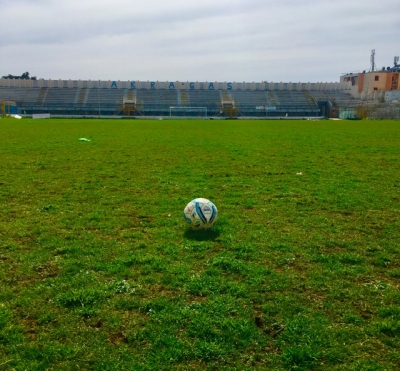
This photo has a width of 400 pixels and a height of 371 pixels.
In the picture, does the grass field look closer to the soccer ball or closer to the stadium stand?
the soccer ball

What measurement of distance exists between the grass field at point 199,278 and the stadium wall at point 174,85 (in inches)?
3933

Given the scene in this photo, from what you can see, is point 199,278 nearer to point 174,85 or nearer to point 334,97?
point 174,85

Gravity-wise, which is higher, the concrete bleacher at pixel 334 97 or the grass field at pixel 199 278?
the concrete bleacher at pixel 334 97

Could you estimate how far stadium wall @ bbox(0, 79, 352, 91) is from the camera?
104 m

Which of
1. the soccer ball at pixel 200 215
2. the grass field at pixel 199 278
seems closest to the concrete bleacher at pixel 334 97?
the grass field at pixel 199 278

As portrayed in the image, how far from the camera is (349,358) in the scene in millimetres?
3430

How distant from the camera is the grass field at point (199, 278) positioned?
353cm

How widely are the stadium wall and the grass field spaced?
99.9m

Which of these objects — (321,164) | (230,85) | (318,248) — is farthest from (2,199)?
(230,85)

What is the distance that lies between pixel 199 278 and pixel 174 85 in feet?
348

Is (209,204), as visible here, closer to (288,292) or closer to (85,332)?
(288,292)

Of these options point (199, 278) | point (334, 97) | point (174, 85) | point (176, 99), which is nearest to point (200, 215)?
point (199, 278)

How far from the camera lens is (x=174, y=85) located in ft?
350

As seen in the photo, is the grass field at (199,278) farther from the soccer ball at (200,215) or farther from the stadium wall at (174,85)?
the stadium wall at (174,85)
